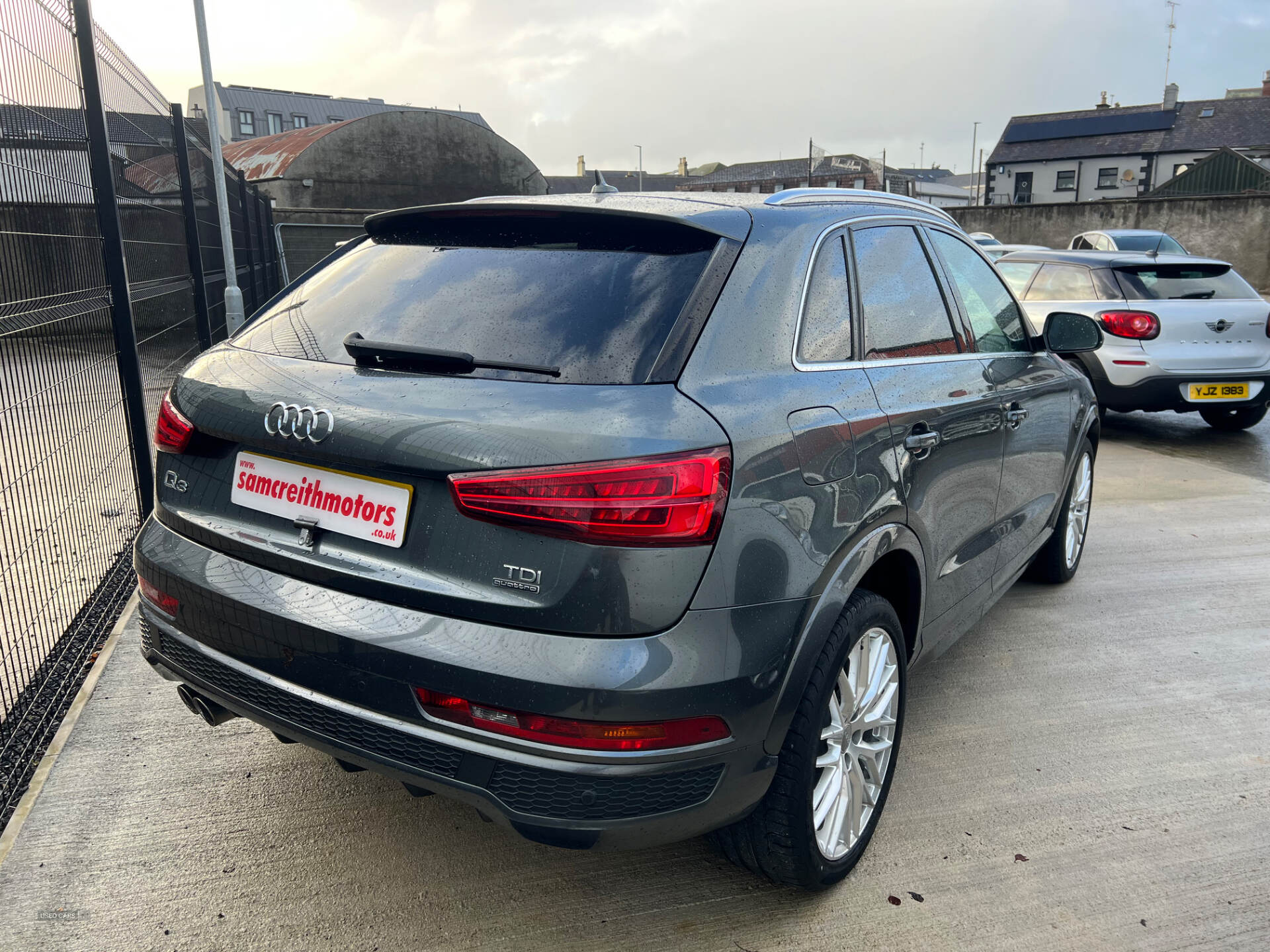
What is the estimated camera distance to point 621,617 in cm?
180

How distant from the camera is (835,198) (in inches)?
110

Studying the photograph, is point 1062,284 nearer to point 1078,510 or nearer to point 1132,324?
point 1132,324

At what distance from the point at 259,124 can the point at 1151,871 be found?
7511 cm

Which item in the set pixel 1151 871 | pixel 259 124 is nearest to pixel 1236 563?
pixel 1151 871

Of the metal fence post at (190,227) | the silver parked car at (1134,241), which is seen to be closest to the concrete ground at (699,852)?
the metal fence post at (190,227)

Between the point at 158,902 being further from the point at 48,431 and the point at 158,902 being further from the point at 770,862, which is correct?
the point at 48,431

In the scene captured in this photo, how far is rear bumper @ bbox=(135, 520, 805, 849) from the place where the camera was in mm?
1811

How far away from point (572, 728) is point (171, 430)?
1.36m

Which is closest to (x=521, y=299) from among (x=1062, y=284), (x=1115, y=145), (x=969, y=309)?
(x=969, y=309)

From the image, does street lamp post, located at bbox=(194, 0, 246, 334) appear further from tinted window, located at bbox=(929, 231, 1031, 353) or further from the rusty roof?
the rusty roof

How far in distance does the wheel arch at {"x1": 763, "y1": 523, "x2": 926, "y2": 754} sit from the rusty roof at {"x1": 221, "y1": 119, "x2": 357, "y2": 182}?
30.6 meters

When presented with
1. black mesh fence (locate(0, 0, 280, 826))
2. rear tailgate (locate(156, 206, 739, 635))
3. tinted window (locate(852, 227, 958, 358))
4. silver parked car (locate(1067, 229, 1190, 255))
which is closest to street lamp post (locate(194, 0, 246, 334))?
black mesh fence (locate(0, 0, 280, 826))

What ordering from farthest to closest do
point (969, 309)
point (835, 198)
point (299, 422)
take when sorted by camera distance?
point (969, 309) < point (835, 198) < point (299, 422)

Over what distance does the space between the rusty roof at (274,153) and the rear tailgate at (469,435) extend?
30.1 m
